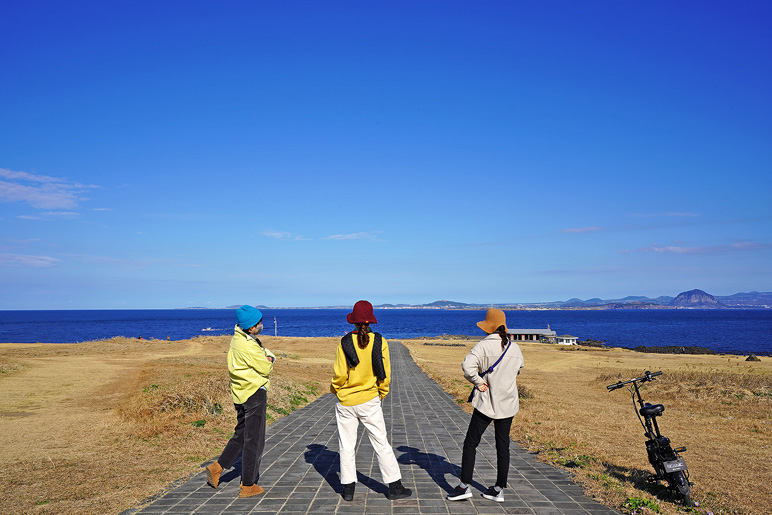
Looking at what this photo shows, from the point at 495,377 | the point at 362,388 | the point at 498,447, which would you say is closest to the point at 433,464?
the point at 498,447

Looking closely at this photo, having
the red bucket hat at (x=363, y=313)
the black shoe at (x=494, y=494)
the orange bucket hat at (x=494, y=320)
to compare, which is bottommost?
the black shoe at (x=494, y=494)

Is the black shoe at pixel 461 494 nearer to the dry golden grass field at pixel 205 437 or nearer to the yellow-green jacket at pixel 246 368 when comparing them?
the dry golden grass field at pixel 205 437

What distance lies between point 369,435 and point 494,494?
1468mm

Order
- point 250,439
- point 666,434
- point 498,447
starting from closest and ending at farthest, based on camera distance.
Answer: point 498,447
point 250,439
point 666,434

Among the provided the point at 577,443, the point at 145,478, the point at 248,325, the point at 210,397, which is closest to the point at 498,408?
the point at 248,325

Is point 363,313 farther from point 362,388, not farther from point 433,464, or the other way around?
point 433,464

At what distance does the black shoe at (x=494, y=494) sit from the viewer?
16.2 ft

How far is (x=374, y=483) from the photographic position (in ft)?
18.3

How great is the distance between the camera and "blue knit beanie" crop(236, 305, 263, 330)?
203 inches

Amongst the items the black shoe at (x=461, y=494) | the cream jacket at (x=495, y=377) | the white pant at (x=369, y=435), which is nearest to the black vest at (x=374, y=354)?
the white pant at (x=369, y=435)

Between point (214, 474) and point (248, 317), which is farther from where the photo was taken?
point (214, 474)

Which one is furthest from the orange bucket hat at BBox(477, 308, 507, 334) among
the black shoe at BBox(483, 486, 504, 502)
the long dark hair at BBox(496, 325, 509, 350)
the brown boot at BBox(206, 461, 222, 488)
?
the brown boot at BBox(206, 461, 222, 488)

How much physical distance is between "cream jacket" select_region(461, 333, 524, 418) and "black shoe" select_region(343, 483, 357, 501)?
154cm

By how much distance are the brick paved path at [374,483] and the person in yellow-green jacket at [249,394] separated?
32 cm
